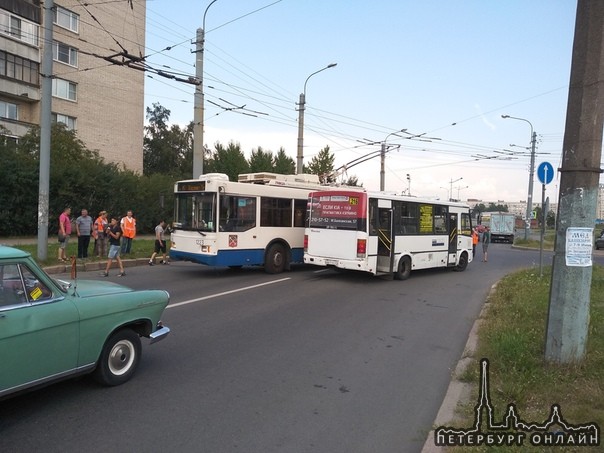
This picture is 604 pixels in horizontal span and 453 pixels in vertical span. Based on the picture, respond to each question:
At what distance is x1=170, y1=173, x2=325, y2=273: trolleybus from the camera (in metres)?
13.3

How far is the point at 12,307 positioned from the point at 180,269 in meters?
11.6

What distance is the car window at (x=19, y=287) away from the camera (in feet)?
13.2

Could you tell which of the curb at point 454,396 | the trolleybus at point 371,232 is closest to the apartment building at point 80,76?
the trolleybus at point 371,232

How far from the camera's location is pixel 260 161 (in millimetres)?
51656

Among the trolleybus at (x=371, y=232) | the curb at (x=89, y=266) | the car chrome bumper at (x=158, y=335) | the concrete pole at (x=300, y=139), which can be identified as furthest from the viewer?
the concrete pole at (x=300, y=139)

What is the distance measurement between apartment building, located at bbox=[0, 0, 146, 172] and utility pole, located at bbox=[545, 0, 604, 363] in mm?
30286

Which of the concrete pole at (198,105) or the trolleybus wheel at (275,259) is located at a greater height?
the concrete pole at (198,105)

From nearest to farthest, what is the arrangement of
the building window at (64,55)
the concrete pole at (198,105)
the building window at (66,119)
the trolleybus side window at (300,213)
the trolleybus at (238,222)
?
the trolleybus at (238,222), the trolleybus side window at (300,213), the concrete pole at (198,105), the building window at (64,55), the building window at (66,119)

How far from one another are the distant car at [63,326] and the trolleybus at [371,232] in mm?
8415

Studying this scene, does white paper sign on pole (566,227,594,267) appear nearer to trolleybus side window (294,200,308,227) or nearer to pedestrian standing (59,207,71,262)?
trolleybus side window (294,200,308,227)

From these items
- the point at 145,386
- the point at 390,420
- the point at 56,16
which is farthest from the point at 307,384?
the point at 56,16

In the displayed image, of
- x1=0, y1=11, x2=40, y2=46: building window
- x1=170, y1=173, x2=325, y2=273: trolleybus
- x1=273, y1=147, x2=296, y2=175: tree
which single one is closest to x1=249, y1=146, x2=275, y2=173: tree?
x1=273, y1=147, x2=296, y2=175: tree

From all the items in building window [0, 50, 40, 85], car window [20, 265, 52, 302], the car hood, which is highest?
building window [0, 50, 40, 85]

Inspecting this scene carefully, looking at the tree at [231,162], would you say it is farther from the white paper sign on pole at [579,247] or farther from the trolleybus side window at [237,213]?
the white paper sign on pole at [579,247]
